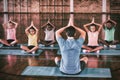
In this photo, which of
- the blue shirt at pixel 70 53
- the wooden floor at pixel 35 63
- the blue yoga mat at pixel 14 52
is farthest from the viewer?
the blue yoga mat at pixel 14 52

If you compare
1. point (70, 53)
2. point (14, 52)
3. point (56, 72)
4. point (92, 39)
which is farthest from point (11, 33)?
point (70, 53)

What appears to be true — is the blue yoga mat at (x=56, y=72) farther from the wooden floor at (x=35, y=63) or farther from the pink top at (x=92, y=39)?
the pink top at (x=92, y=39)

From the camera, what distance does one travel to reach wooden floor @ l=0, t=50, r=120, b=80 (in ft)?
19.7

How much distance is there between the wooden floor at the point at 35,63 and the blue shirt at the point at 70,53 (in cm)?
27

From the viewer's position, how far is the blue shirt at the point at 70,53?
19.1ft

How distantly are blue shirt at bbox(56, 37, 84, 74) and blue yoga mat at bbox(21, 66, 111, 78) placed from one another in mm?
146

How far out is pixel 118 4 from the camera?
2056cm


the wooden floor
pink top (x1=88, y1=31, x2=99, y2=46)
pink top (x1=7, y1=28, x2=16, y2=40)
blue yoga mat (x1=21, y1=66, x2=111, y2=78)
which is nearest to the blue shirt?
blue yoga mat (x1=21, y1=66, x2=111, y2=78)

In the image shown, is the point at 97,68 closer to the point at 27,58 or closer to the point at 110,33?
the point at 27,58

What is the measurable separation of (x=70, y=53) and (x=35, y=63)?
1.52 meters

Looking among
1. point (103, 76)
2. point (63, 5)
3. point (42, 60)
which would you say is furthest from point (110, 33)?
point (63, 5)

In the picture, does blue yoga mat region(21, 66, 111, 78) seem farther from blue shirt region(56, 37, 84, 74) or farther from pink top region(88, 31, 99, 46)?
pink top region(88, 31, 99, 46)

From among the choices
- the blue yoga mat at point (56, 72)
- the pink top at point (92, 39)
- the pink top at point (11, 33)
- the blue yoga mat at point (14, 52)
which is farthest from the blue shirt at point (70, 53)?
the pink top at point (11, 33)

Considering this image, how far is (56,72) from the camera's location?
621 cm
